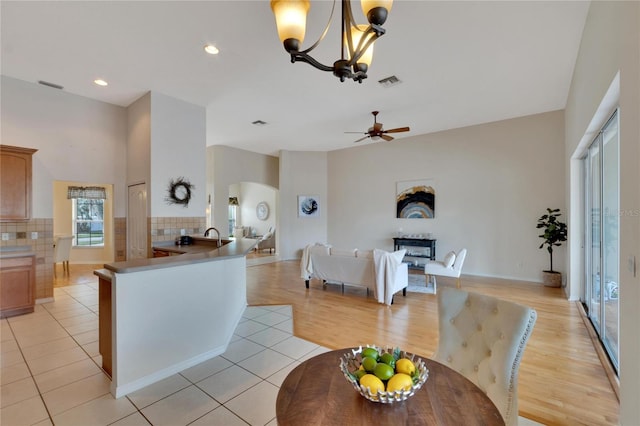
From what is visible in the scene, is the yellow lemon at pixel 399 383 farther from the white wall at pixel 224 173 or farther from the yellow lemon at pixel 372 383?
the white wall at pixel 224 173

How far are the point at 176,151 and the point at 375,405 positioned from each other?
4839 millimetres

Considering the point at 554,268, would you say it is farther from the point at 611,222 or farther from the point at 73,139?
the point at 73,139

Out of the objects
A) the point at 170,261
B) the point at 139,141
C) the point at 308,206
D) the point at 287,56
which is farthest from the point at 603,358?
the point at 308,206

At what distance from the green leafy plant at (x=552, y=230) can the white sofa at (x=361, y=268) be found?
2717mm

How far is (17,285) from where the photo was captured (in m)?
3.83

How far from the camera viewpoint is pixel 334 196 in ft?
29.1

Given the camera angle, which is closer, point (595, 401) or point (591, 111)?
point (595, 401)

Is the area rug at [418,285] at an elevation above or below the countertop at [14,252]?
below

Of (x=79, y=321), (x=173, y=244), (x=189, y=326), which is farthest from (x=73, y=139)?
(x=189, y=326)

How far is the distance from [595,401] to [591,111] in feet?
8.21

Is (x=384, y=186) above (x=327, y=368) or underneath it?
above

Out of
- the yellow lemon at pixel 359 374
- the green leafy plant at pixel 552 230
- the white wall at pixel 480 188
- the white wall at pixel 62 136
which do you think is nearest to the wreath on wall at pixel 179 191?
the white wall at pixel 62 136

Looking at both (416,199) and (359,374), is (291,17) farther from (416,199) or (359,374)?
(416,199)

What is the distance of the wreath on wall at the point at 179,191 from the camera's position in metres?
4.72
